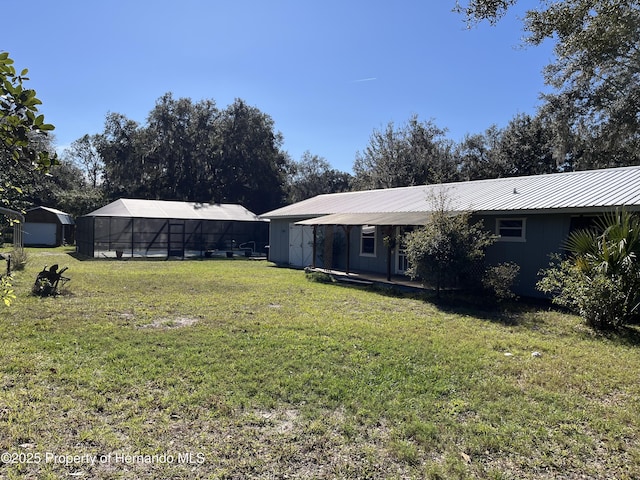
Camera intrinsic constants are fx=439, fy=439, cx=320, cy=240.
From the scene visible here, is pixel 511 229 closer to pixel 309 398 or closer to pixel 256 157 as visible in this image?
pixel 309 398

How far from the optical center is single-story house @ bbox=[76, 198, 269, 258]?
76.6 feet

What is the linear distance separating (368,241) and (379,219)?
2.71 m

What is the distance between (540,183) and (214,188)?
31046mm

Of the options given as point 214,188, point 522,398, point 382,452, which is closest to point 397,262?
point 522,398

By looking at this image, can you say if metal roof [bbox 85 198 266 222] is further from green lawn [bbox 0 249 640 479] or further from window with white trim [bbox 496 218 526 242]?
window with white trim [bbox 496 218 526 242]

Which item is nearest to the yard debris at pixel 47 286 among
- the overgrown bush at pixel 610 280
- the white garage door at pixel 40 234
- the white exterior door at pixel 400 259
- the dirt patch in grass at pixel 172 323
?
the dirt patch in grass at pixel 172 323

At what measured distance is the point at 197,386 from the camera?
4438 mm

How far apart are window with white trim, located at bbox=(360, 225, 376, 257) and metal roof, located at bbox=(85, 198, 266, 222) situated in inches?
463

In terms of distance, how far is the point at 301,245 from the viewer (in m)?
20.2

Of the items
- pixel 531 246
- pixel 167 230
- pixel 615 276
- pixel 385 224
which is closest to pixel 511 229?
pixel 531 246

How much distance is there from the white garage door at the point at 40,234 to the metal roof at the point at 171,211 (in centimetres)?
977

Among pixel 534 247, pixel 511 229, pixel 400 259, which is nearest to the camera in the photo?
pixel 534 247

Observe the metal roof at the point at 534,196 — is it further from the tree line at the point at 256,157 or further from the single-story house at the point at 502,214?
the tree line at the point at 256,157

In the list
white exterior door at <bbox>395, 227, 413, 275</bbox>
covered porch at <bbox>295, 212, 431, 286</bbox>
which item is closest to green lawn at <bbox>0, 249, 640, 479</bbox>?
covered porch at <bbox>295, 212, 431, 286</bbox>
